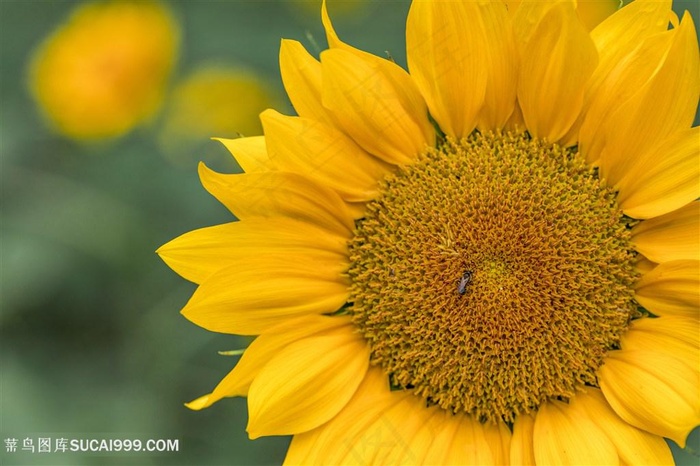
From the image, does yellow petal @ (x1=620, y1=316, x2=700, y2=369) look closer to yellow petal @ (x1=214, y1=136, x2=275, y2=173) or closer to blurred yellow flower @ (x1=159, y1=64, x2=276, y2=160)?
yellow petal @ (x1=214, y1=136, x2=275, y2=173)

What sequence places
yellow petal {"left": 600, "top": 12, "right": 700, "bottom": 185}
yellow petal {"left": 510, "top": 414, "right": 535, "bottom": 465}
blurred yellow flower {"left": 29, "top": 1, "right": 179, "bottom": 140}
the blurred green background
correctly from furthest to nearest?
blurred yellow flower {"left": 29, "top": 1, "right": 179, "bottom": 140} → the blurred green background → yellow petal {"left": 510, "top": 414, "right": 535, "bottom": 465} → yellow petal {"left": 600, "top": 12, "right": 700, "bottom": 185}

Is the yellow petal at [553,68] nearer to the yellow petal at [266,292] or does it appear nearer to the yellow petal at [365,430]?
the yellow petal at [266,292]

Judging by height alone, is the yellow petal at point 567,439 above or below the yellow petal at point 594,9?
below

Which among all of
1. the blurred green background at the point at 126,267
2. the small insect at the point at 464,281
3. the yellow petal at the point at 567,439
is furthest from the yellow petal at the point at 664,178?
the blurred green background at the point at 126,267

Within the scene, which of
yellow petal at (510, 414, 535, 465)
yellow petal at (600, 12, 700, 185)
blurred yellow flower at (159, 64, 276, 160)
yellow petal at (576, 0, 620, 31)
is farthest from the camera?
blurred yellow flower at (159, 64, 276, 160)

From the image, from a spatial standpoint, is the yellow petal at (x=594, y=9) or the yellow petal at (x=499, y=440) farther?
the yellow petal at (x=594, y=9)

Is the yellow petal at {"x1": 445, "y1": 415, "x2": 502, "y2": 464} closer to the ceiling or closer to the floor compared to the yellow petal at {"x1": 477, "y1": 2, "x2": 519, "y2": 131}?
closer to the floor

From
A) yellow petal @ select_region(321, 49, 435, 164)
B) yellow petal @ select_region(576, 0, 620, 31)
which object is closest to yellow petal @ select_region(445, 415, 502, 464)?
yellow petal @ select_region(321, 49, 435, 164)

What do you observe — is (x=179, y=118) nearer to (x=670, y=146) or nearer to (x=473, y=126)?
(x=473, y=126)
